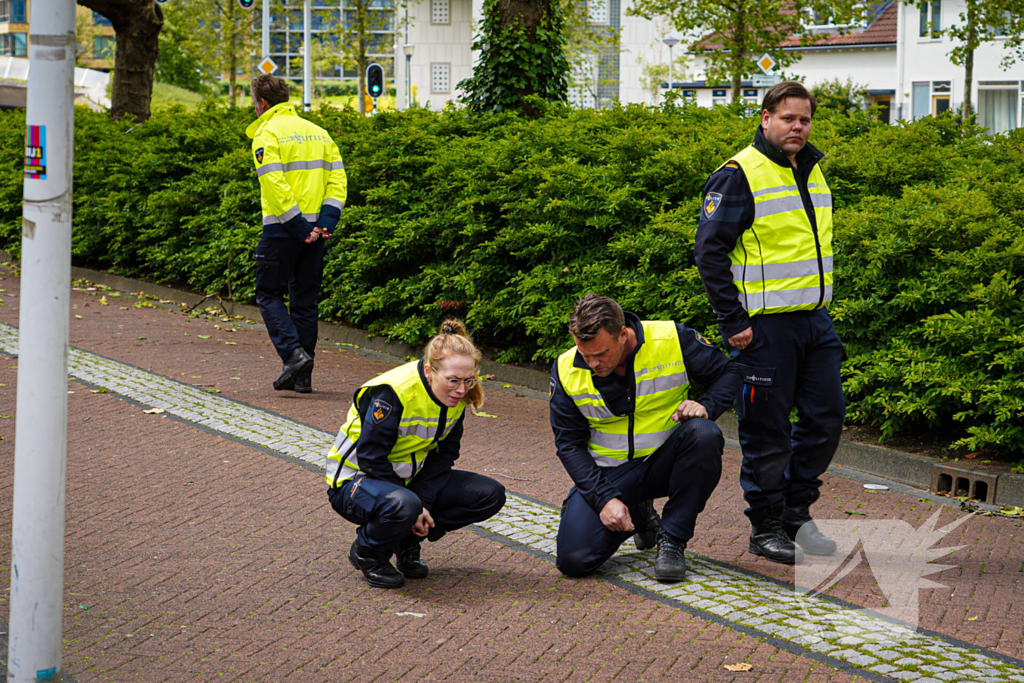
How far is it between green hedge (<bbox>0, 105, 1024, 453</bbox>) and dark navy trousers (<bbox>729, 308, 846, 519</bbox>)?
1319mm

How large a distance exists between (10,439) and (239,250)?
535 cm

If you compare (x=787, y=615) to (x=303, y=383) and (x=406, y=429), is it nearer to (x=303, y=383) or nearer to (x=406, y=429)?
(x=406, y=429)

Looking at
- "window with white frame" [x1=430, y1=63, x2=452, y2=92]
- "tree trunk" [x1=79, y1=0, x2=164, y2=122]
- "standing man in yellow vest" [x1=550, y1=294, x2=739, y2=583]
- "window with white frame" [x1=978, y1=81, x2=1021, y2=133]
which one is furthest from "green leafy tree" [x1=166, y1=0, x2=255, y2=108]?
"standing man in yellow vest" [x1=550, y1=294, x2=739, y2=583]

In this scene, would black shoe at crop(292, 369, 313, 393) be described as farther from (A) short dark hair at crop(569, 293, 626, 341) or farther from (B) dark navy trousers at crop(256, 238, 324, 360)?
(A) short dark hair at crop(569, 293, 626, 341)

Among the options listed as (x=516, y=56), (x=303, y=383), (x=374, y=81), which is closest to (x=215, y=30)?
(x=374, y=81)

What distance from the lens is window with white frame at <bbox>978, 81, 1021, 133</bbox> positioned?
37.8 meters

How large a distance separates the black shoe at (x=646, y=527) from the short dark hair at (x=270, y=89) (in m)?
4.50

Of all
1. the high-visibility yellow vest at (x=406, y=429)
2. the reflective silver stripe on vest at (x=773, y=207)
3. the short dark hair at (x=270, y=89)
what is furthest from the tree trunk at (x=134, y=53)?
the reflective silver stripe on vest at (x=773, y=207)

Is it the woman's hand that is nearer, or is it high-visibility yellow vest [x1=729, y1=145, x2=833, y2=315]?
the woman's hand

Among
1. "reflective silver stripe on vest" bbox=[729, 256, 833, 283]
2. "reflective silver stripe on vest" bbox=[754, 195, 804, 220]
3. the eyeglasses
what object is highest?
"reflective silver stripe on vest" bbox=[754, 195, 804, 220]

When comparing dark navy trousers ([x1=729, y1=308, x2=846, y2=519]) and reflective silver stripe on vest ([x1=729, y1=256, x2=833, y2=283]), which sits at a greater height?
reflective silver stripe on vest ([x1=729, y1=256, x2=833, y2=283])

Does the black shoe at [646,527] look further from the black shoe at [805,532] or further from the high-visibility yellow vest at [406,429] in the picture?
the high-visibility yellow vest at [406,429]

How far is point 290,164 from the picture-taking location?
8031 mm
